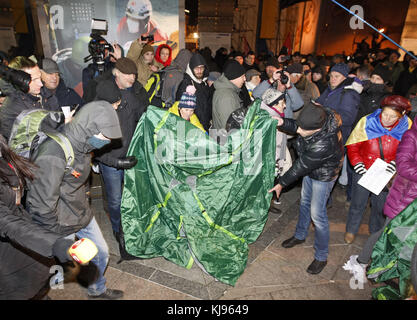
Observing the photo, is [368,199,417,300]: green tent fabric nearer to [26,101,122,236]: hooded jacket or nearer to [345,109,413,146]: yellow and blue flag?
[345,109,413,146]: yellow and blue flag

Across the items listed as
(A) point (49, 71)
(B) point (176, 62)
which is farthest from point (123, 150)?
(B) point (176, 62)

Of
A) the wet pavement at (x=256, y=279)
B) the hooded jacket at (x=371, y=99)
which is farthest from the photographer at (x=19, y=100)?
the hooded jacket at (x=371, y=99)

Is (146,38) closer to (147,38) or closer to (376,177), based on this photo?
(147,38)

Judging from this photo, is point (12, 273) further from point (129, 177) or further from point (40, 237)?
point (129, 177)

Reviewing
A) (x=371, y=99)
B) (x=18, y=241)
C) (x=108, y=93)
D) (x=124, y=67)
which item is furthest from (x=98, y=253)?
(x=371, y=99)

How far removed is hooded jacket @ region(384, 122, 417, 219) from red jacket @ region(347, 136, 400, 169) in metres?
0.39

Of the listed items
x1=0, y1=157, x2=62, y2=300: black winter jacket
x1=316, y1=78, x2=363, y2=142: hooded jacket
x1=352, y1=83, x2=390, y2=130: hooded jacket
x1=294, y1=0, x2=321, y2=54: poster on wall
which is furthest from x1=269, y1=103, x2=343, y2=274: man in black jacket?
x1=294, y1=0, x2=321, y2=54: poster on wall

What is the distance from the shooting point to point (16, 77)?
3.14 meters

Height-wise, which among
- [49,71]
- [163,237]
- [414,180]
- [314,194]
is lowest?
[163,237]

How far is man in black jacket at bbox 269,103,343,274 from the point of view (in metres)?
3.11

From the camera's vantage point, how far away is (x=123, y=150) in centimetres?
353
